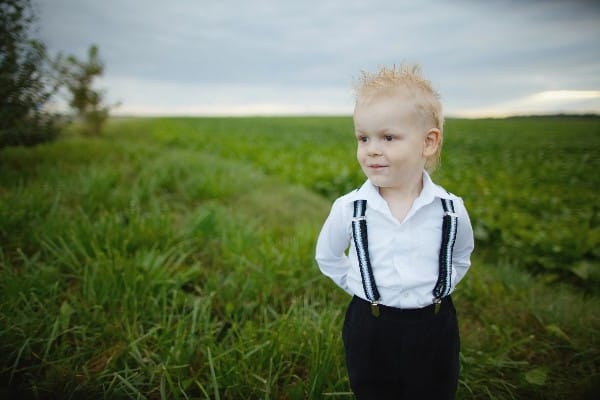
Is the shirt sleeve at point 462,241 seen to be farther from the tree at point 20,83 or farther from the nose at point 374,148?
the tree at point 20,83

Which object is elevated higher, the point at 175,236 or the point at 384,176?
the point at 384,176

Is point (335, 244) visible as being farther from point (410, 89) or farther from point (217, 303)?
point (217, 303)

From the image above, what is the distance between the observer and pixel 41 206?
342cm

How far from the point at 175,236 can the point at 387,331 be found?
8.05 ft

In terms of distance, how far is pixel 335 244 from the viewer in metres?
1.54

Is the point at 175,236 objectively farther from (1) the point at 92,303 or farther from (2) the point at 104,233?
(1) the point at 92,303

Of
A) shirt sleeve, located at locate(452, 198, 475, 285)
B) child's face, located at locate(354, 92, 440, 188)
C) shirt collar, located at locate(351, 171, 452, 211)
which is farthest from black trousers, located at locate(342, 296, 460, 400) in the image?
child's face, located at locate(354, 92, 440, 188)

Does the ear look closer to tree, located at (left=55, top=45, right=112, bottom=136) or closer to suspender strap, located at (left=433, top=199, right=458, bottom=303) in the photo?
suspender strap, located at (left=433, top=199, right=458, bottom=303)

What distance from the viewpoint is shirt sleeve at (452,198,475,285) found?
4.58 feet

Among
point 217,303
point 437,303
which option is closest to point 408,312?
point 437,303

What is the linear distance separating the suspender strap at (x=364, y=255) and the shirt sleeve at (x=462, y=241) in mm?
413

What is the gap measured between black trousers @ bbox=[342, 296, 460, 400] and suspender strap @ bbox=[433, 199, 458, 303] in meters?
0.10

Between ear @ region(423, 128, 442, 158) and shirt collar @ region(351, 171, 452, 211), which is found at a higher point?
ear @ region(423, 128, 442, 158)

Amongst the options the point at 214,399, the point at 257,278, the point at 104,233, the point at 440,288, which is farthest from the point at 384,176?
the point at 104,233
